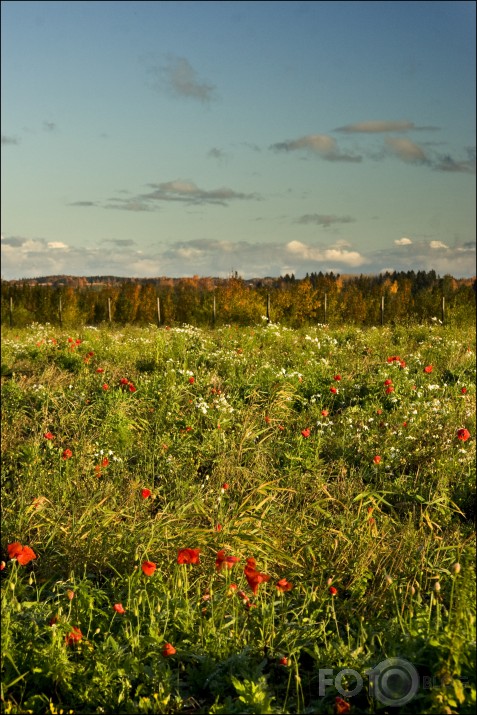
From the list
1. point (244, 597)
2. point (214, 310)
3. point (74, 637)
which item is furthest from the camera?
point (214, 310)

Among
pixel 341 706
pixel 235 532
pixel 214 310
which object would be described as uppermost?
pixel 214 310

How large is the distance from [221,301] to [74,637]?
2195 cm

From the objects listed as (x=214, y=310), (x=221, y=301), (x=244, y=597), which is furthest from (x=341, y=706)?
(x=221, y=301)

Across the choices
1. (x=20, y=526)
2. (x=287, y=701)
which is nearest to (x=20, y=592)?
(x=20, y=526)

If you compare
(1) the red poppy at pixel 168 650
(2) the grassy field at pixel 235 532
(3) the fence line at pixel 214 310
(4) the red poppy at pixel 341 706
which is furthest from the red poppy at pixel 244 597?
(3) the fence line at pixel 214 310

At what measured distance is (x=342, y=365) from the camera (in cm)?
841

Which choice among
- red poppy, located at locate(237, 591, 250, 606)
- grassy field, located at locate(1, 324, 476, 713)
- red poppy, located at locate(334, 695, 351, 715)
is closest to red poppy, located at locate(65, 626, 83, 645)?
grassy field, located at locate(1, 324, 476, 713)

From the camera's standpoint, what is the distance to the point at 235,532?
399cm

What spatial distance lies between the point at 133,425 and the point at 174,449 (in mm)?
701

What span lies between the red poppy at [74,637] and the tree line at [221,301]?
21070 millimetres

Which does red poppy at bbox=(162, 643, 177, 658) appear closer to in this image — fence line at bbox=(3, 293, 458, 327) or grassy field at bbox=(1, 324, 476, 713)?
grassy field at bbox=(1, 324, 476, 713)

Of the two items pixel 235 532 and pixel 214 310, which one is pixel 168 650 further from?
pixel 214 310

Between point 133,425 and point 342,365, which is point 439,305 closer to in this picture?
point 342,365

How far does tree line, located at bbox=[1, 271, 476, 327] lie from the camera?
25031mm
